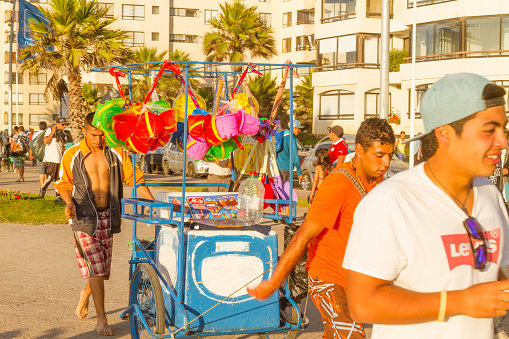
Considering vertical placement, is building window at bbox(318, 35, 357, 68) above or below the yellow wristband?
above

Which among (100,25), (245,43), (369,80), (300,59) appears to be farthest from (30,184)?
(300,59)

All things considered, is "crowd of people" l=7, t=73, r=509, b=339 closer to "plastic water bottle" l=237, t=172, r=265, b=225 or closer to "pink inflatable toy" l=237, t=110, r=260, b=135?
"plastic water bottle" l=237, t=172, r=265, b=225

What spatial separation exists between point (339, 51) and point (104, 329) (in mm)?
43833

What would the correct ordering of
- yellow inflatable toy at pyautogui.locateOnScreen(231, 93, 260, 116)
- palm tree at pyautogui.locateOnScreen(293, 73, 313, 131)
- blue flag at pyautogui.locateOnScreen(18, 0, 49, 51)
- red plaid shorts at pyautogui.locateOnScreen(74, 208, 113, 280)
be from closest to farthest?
yellow inflatable toy at pyautogui.locateOnScreen(231, 93, 260, 116) → red plaid shorts at pyautogui.locateOnScreen(74, 208, 113, 280) → blue flag at pyautogui.locateOnScreen(18, 0, 49, 51) → palm tree at pyautogui.locateOnScreen(293, 73, 313, 131)

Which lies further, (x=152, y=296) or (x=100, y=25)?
(x=100, y=25)

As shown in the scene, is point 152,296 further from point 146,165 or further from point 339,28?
point 339,28

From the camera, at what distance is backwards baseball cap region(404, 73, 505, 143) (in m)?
2.34

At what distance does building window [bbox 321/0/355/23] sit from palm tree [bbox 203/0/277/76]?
6.41 m

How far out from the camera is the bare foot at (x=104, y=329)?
651 centimetres

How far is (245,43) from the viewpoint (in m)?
44.6

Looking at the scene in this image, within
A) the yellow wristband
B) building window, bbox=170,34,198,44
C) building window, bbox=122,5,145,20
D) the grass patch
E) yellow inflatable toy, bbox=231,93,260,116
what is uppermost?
building window, bbox=122,5,145,20

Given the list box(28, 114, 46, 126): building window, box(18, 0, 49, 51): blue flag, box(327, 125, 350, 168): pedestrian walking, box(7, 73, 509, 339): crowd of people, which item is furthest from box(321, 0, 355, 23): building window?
box(7, 73, 509, 339): crowd of people

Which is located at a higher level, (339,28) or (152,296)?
(339,28)

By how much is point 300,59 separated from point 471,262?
6221 centimetres
